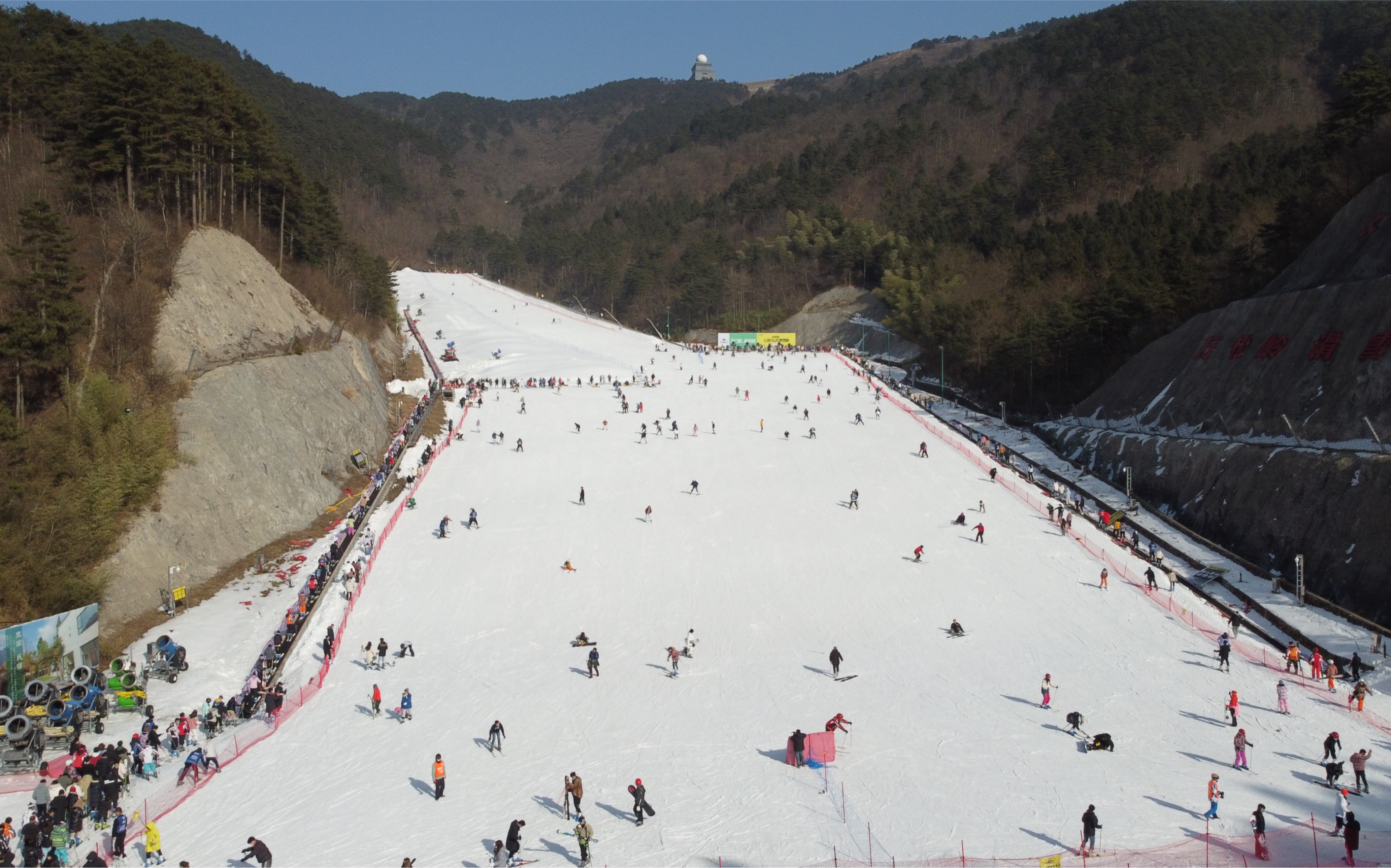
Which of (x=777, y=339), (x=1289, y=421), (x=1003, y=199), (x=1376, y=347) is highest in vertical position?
(x=1003, y=199)

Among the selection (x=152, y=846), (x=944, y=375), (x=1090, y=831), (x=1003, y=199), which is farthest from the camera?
(x=1003, y=199)

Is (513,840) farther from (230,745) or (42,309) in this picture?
(42,309)

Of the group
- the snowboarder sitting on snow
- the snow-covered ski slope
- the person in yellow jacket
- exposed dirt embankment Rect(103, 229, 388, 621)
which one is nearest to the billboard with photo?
exposed dirt embankment Rect(103, 229, 388, 621)

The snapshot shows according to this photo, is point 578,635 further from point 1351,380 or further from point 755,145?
point 755,145

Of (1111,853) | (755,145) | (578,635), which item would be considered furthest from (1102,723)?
(755,145)

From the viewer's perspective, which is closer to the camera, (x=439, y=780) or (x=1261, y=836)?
(x=1261, y=836)

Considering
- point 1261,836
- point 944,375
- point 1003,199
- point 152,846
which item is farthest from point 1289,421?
point 1003,199
